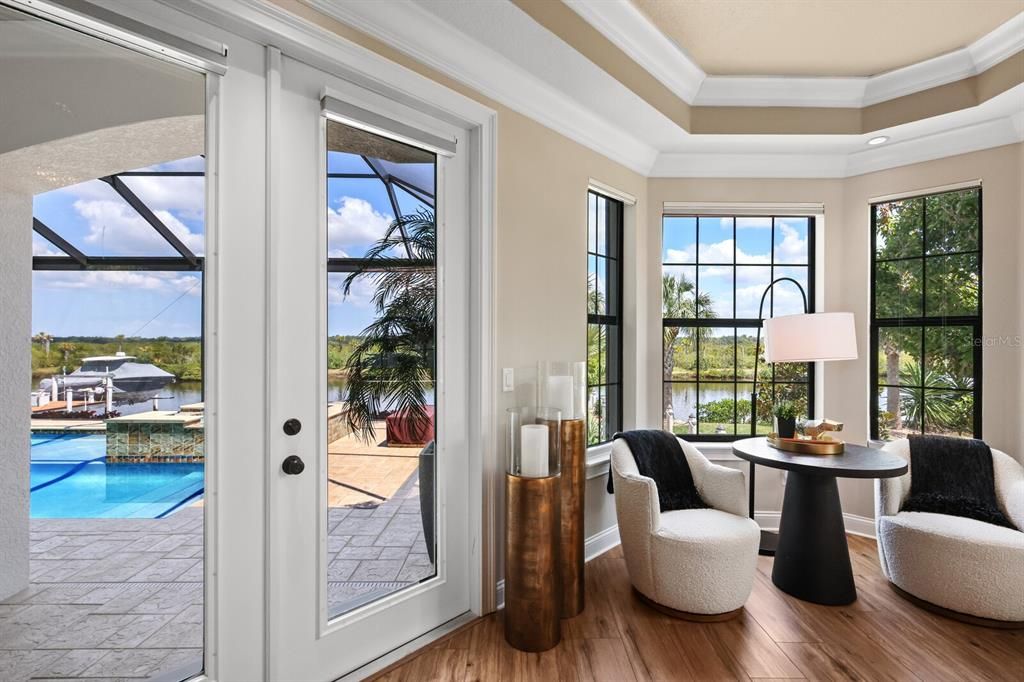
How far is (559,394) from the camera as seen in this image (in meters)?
2.55

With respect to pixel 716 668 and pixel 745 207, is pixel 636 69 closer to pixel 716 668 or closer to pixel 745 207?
pixel 745 207

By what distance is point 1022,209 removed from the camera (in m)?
3.01

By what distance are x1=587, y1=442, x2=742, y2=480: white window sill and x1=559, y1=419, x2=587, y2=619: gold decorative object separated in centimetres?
66

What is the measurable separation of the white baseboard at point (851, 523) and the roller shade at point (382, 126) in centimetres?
310

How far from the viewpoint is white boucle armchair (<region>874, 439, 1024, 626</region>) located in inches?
93.7

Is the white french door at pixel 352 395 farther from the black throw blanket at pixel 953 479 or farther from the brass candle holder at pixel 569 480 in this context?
the black throw blanket at pixel 953 479

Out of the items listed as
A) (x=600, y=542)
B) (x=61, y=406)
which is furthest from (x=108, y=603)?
(x=600, y=542)

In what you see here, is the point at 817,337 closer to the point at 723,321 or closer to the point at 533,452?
the point at 723,321

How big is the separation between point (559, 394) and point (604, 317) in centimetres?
111

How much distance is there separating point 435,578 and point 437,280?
1.30 meters

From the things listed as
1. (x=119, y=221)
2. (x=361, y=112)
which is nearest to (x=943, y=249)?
(x=361, y=112)

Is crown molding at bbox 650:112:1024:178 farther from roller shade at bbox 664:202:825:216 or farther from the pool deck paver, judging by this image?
the pool deck paver

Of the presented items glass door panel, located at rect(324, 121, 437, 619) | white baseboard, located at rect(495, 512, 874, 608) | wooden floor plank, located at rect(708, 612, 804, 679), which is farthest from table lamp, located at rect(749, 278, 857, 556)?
glass door panel, located at rect(324, 121, 437, 619)

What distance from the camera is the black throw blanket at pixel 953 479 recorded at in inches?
110
